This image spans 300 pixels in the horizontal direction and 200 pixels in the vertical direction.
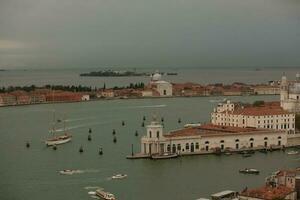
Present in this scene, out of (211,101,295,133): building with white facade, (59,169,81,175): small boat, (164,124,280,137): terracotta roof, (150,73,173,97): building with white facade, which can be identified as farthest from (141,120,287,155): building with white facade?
(150,73,173,97): building with white facade

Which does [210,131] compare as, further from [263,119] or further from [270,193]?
[270,193]

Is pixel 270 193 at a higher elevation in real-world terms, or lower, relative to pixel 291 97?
lower

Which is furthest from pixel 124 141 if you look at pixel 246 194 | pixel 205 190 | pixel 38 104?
pixel 38 104

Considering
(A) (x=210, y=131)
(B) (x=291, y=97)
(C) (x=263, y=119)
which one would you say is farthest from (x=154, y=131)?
(B) (x=291, y=97)

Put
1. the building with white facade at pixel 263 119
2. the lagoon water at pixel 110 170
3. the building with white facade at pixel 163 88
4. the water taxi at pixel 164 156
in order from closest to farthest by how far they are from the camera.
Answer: the lagoon water at pixel 110 170 → the water taxi at pixel 164 156 → the building with white facade at pixel 263 119 → the building with white facade at pixel 163 88

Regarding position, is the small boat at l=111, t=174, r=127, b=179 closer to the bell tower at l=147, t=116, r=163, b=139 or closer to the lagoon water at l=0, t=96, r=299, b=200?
the lagoon water at l=0, t=96, r=299, b=200

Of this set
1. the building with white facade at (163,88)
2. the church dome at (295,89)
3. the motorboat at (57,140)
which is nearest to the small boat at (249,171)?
the motorboat at (57,140)

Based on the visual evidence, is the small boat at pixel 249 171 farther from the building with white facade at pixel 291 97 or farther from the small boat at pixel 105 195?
the building with white facade at pixel 291 97

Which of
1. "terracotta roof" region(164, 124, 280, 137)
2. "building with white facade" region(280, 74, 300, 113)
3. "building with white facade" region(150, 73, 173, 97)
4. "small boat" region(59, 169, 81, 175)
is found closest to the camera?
"small boat" region(59, 169, 81, 175)

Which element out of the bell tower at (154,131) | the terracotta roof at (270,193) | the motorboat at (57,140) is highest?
the bell tower at (154,131)
